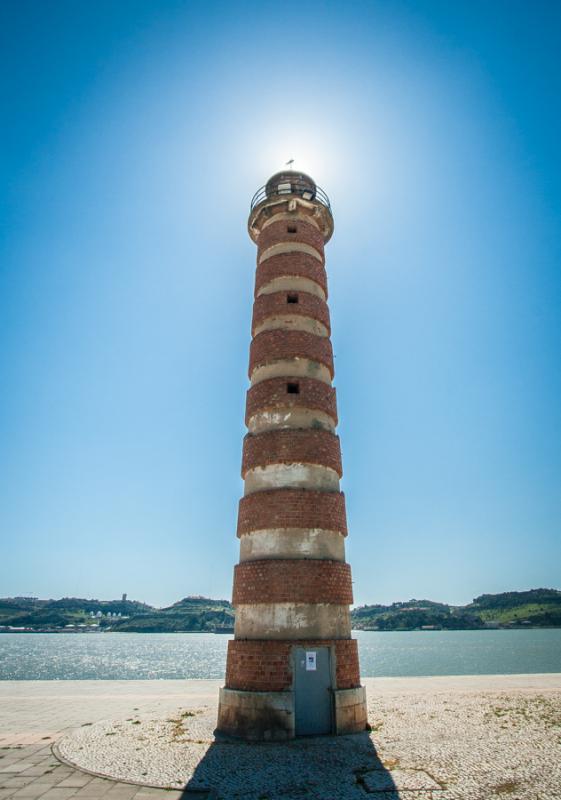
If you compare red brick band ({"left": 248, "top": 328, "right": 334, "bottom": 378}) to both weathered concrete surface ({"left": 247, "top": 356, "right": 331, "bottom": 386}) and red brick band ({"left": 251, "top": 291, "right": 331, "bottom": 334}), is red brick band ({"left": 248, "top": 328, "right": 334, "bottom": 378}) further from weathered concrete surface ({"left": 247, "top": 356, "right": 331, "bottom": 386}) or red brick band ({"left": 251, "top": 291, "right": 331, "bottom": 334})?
red brick band ({"left": 251, "top": 291, "right": 331, "bottom": 334})

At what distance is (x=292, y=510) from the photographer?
13.8 metres

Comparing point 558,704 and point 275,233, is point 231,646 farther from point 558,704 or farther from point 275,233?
point 275,233

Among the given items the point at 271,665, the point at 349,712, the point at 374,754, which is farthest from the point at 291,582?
the point at 374,754

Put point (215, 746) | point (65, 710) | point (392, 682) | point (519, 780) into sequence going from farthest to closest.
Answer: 1. point (392, 682)
2. point (65, 710)
3. point (215, 746)
4. point (519, 780)

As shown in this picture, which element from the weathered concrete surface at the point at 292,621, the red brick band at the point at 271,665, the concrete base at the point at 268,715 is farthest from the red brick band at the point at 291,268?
the concrete base at the point at 268,715

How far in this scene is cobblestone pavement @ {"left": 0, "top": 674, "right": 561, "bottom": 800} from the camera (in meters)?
8.16

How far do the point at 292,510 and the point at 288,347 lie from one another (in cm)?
548

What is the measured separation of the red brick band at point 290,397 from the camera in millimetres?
15258

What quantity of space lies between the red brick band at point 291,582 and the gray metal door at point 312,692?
132cm

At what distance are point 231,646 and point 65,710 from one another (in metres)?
7.12

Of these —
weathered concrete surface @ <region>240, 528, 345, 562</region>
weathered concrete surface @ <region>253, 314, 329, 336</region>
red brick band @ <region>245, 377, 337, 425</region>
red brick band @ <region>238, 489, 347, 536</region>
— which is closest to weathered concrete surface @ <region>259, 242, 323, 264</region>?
weathered concrete surface @ <region>253, 314, 329, 336</region>

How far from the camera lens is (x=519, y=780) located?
339 inches

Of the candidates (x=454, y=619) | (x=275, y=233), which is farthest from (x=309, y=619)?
(x=454, y=619)

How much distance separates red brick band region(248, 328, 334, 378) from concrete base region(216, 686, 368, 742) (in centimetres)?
973
